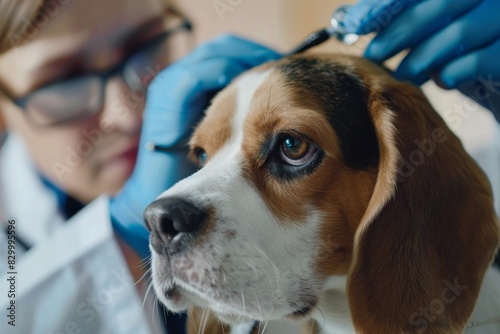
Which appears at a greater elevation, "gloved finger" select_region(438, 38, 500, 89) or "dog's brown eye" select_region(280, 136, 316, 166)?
"dog's brown eye" select_region(280, 136, 316, 166)

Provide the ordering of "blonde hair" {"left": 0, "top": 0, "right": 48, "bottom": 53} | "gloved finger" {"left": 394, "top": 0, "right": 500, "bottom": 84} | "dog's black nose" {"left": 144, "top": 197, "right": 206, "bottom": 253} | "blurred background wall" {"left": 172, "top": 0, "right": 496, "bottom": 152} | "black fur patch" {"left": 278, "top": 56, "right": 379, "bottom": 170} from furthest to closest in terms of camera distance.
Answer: "blurred background wall" {"left": 172, "top": 0, "right": 496, "bottom": 152} < "blonde hair" {"left": 0, "top": 0, "right": 48, "bottom": 53} < "gloved finger" {"left": 394, "top": 0, "right": 500, "bottom": 84} < "black fur patch" {"left": 278, "top": 56, "right": 379, "bottom": 170} < "dog's black nose" {"left": 144, "top": 197, "right": 206, "bottom": 253}

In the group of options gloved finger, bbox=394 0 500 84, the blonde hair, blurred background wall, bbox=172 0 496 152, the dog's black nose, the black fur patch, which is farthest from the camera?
blurred background wall, bbox=172 0 496 152

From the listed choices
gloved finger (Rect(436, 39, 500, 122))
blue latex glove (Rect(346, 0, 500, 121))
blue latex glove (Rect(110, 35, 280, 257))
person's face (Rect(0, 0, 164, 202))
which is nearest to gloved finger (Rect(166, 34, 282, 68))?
blue latex glove (Rect(110, 35, 280, 257))

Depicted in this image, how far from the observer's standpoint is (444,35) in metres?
0.89

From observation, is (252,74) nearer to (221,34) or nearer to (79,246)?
(221,34)

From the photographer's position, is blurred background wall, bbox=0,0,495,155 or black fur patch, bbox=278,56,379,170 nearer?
black fur patch, bbox=278,56,379,170

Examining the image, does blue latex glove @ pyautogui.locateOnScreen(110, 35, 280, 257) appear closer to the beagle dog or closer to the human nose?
the human nose

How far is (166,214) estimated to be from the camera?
0.67m

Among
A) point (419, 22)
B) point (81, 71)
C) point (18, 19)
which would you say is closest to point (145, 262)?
point (81, 71)

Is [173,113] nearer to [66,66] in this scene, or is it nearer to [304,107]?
[66,66]

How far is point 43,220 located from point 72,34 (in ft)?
1.16

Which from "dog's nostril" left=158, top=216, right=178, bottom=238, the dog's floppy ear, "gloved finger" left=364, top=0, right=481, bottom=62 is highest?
"dog's nostril" left=158, top=216, right=178, bottom=238

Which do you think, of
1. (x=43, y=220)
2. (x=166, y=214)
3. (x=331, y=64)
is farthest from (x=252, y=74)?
(x=43, y=220)

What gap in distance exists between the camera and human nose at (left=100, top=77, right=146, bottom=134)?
1.09 meters
